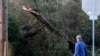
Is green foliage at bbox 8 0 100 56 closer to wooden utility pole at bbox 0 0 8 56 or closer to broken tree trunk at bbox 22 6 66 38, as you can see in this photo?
broken tree trunk at bbox 22 6 66 38

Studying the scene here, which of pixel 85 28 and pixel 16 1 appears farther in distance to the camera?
Answer: pixel 85 28

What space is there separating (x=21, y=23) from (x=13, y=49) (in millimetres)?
1661

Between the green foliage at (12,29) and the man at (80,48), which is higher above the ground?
A: the green foliage at (12,29)

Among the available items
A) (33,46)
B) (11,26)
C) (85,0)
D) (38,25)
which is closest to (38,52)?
(33,46)

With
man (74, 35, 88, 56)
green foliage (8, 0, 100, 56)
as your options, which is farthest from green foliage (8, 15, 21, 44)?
man (74, 35, 88, 56)

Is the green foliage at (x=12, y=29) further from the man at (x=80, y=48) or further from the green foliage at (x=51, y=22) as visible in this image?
the man at (x=80, y=48)

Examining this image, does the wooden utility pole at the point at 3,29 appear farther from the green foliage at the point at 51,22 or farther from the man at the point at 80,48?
the green foliage at the point at 51,22

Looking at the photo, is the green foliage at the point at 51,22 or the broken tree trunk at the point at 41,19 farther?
the green foliage at the point at 51,22

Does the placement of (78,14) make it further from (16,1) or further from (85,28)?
(16,1)

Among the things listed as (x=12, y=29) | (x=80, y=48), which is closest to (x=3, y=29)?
(x=80, y=48)

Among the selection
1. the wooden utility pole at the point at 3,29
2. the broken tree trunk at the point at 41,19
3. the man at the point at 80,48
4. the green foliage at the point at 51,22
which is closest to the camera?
the wooden utility pole at the point at 3,29

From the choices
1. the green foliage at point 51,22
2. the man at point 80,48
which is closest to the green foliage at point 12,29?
the green foliage at point 51,22

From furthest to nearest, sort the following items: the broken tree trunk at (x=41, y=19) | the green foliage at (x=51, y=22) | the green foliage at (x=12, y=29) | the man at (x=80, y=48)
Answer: the green foliage at (x=51, y=22) → the green foliage at (x=12, y=29) → the broken tree trunk at (x=41, y=19) → the man at (x=80, y=48)

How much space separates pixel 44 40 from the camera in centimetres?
2120
